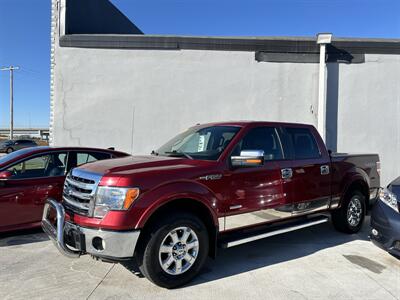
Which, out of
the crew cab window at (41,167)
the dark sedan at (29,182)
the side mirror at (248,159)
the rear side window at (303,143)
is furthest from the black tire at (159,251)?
the crew cab window at (41,167)

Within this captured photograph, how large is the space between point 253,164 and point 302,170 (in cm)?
128

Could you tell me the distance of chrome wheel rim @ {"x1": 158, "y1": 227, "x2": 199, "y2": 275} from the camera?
4039mm

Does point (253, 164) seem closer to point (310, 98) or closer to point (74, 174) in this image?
point (74, 174)

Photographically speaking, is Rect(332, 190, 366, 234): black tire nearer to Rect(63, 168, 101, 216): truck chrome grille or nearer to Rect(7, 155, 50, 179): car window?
Rect(63, 168, 101, 216): truck chrome grille

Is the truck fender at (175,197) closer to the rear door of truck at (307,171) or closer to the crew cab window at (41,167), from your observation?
the rear door of truck at (307,171)

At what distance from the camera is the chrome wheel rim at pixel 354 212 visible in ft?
20.9

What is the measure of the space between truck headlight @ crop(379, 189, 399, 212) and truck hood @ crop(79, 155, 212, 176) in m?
2.47

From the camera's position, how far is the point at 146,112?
33.2 ft

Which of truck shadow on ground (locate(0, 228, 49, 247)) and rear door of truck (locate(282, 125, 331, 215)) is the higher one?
rear door of truck (locate(282, 125, 331, 215))

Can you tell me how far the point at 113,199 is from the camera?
3.76 metres

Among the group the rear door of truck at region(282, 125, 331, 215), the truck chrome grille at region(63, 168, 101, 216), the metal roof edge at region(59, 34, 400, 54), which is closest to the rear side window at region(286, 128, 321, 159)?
the rear door of truck at region(282, 125, 331, 215)

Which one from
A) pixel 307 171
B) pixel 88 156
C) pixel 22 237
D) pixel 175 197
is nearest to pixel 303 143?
pixel 307 171

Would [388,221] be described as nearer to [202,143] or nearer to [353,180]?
[353,180]

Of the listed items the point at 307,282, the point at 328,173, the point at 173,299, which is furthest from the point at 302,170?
the point at 173,299
